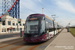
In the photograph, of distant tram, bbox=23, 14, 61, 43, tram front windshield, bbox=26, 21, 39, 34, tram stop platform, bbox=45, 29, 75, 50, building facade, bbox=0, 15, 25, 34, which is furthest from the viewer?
building facade, bbox=0, 15, 25, 34

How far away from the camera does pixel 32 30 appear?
39.0 ft

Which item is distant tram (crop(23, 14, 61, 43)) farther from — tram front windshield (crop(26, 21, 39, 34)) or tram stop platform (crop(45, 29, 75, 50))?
tram stop platform (crop(45, 29, 75, 50))

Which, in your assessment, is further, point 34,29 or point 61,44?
point 34,29

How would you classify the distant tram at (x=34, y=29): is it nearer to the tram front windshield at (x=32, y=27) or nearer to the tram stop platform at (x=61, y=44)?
the tram front windshield at (x=32, y=27)

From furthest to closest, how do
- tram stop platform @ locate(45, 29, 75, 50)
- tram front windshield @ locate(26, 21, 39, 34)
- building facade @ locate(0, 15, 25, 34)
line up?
building facade @ locate(0, 15, 25, 34)
tram front windshield @ locate(26, 21, 39, 34)
tram stop platform @ locate(45, 29, 75, 50)

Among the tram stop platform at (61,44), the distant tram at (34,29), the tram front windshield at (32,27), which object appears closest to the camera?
the tram stop platform at (61,44)

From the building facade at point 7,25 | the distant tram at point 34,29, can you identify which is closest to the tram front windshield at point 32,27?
the distant tram at point 34,29

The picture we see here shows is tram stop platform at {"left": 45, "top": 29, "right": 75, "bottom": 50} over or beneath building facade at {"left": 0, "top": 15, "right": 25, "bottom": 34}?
beneath

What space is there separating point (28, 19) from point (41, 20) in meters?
1.55

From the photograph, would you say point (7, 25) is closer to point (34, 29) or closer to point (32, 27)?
point (32, 27)

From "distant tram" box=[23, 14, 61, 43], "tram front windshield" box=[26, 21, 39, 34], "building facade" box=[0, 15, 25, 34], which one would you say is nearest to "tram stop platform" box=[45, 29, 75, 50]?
"distant tram" box=[23, 14, 61, 43]

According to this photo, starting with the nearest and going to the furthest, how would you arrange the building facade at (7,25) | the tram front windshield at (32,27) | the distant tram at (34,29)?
the distant tram at (34,29)
the tram front windshield at (32,27)
the building facade at (7,25)

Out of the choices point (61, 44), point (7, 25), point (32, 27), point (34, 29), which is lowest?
point (61, 44)

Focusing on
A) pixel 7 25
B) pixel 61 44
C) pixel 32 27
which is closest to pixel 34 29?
pixel 32 27
